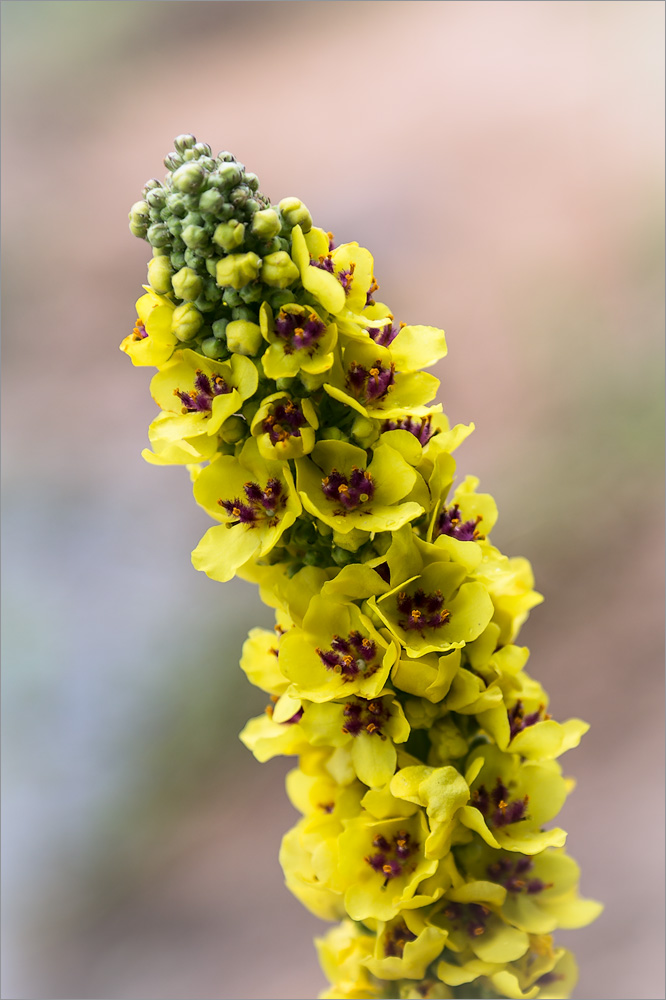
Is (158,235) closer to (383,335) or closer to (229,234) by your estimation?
(229,234)

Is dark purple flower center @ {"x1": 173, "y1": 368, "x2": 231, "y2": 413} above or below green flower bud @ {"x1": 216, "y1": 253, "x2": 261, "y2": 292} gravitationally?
below

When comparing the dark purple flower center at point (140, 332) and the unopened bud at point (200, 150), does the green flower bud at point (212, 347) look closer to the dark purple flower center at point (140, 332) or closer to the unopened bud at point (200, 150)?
the dark purple flower center at point (140, 332)

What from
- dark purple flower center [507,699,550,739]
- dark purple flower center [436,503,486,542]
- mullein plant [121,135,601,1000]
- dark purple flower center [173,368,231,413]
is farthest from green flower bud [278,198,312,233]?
dark purple flower center [507,699,550,739]

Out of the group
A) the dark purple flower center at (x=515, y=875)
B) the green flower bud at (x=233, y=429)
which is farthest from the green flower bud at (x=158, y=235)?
the dark purple flower center at (x=515, y=875)

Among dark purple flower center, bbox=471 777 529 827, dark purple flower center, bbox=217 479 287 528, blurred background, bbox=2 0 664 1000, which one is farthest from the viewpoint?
blurred background, bbox=2 0 664 1000

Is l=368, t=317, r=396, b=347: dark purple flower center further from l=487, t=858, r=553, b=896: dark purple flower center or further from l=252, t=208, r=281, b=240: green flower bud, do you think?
l=487, t=858, r=553, b=896: dark purple flower center
